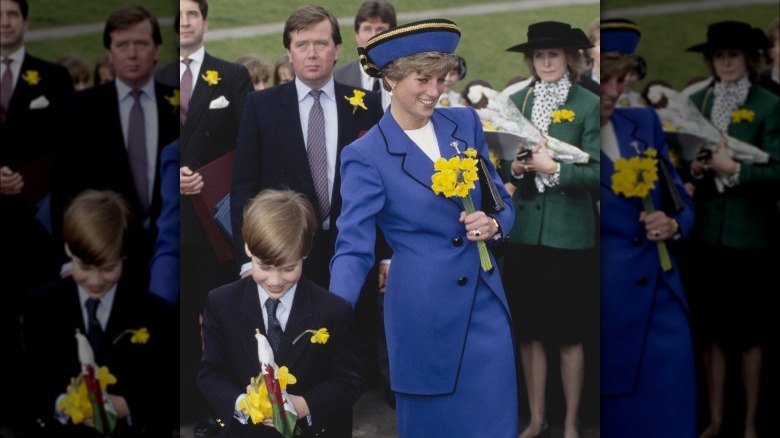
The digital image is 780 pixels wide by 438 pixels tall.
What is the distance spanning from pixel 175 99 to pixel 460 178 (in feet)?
5.56

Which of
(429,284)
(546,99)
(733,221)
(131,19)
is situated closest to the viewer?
(429,284)

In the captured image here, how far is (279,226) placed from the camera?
18.0 feet

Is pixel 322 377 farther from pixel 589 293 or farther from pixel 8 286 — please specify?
pixel 8 286

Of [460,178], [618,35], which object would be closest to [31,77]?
[460,178]

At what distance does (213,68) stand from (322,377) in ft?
5.89

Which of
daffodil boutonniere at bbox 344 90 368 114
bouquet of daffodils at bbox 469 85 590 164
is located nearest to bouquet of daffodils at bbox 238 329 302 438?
daffodil boutonniere at bbox 344 90 368 114

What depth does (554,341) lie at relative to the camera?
5742 millimetres

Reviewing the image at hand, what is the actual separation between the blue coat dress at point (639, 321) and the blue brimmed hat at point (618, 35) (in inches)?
14.1

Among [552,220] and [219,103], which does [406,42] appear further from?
[552,220]

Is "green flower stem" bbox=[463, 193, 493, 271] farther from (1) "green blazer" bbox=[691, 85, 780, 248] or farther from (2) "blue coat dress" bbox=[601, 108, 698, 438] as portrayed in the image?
(1) "green blazer" bbox=[691, 85, 780, 248]

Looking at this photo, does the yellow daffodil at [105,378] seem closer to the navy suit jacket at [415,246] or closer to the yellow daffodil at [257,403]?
the yellow daffodil at [257,403]

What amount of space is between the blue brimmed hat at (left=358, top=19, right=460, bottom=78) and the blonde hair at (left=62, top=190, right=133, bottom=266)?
1672 millimetres

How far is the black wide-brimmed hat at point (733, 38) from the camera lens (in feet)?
19.1

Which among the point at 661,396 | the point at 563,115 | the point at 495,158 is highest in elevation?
the point at 563,115
